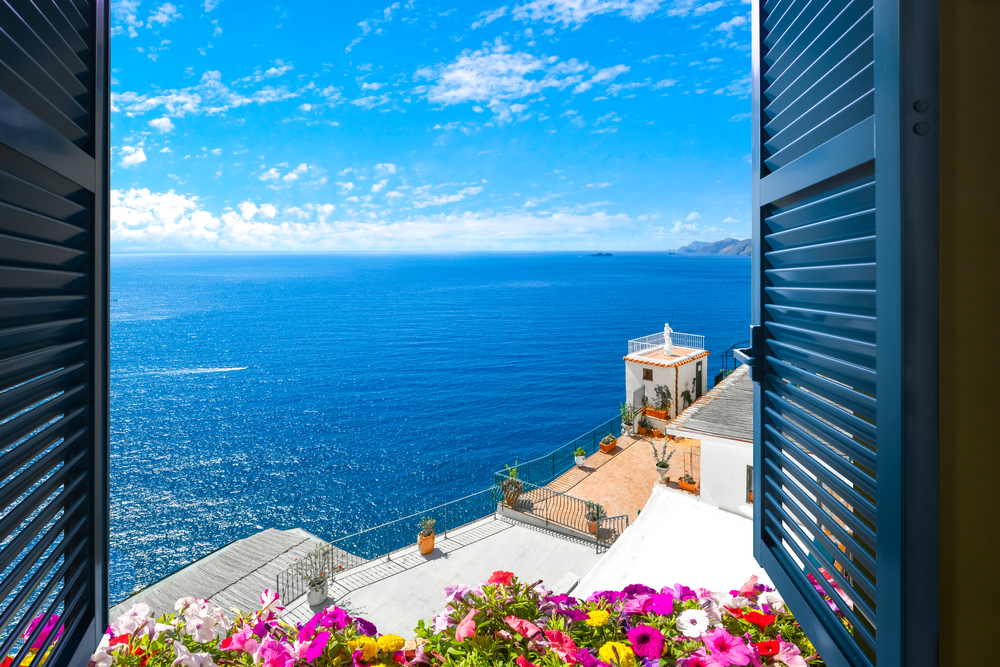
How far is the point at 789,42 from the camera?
1.51 meters

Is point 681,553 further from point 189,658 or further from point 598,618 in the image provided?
point 189,658

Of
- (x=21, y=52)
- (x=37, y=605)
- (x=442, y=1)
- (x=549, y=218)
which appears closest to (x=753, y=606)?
(x=37, y=605)

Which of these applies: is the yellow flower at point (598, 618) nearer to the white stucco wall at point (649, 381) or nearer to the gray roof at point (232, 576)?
the gray roof at point (232, 576)

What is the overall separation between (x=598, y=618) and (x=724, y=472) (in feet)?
23.5

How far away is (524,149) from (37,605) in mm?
151546

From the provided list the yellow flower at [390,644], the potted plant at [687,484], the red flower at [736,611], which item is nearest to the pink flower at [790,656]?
the red flower at [736,611]

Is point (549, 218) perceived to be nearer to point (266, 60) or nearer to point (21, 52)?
point (266, 60)

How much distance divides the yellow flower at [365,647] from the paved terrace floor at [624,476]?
1423 cm

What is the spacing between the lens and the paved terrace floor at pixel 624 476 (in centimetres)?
1611

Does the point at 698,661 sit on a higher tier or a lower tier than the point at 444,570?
higher

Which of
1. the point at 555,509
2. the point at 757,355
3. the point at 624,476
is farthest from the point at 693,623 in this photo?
the point at 624,476

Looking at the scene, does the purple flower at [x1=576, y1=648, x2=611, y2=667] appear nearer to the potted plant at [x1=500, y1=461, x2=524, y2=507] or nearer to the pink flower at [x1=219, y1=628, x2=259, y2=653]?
the pink flower at [x1=219, y1=628, x2=259, y2=653]

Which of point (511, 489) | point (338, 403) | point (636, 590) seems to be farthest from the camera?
point (338, 403)

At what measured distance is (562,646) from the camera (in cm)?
150
